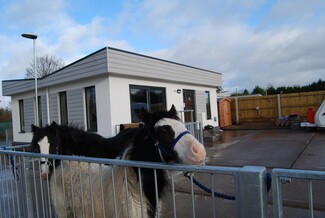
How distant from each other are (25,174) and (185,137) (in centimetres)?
190

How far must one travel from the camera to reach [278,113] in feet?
66.2

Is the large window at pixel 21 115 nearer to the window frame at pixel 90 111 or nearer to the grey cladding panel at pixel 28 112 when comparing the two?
the grey cladding panel at pixel 28 112

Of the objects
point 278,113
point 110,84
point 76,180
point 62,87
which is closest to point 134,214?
point 76,180

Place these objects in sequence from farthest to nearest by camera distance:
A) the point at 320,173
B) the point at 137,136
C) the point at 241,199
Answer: the point at 137,136
the point at 241,199
the point at 320,173

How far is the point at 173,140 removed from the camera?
1.79 metres

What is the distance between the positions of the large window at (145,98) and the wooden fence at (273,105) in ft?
35.4

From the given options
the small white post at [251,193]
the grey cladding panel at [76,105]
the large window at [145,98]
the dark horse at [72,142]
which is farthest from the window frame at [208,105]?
the small white post at [251,193]

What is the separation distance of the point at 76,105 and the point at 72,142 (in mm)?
7862

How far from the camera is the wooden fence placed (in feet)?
62.6

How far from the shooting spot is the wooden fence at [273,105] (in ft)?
62.6

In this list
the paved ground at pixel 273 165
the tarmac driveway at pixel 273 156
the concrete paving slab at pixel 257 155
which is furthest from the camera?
the concrete paving slab at pixel 257 155

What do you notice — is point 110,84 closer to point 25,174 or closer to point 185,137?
point 25,174

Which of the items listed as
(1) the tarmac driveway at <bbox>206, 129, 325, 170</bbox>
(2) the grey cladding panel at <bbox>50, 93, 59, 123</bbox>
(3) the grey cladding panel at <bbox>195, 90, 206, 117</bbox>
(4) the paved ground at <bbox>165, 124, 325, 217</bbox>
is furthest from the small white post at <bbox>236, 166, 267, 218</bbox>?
(3) the grey cladding panel at <bbox>195, 90, 206, 117</bbox>

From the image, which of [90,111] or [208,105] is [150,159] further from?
[208,105]
